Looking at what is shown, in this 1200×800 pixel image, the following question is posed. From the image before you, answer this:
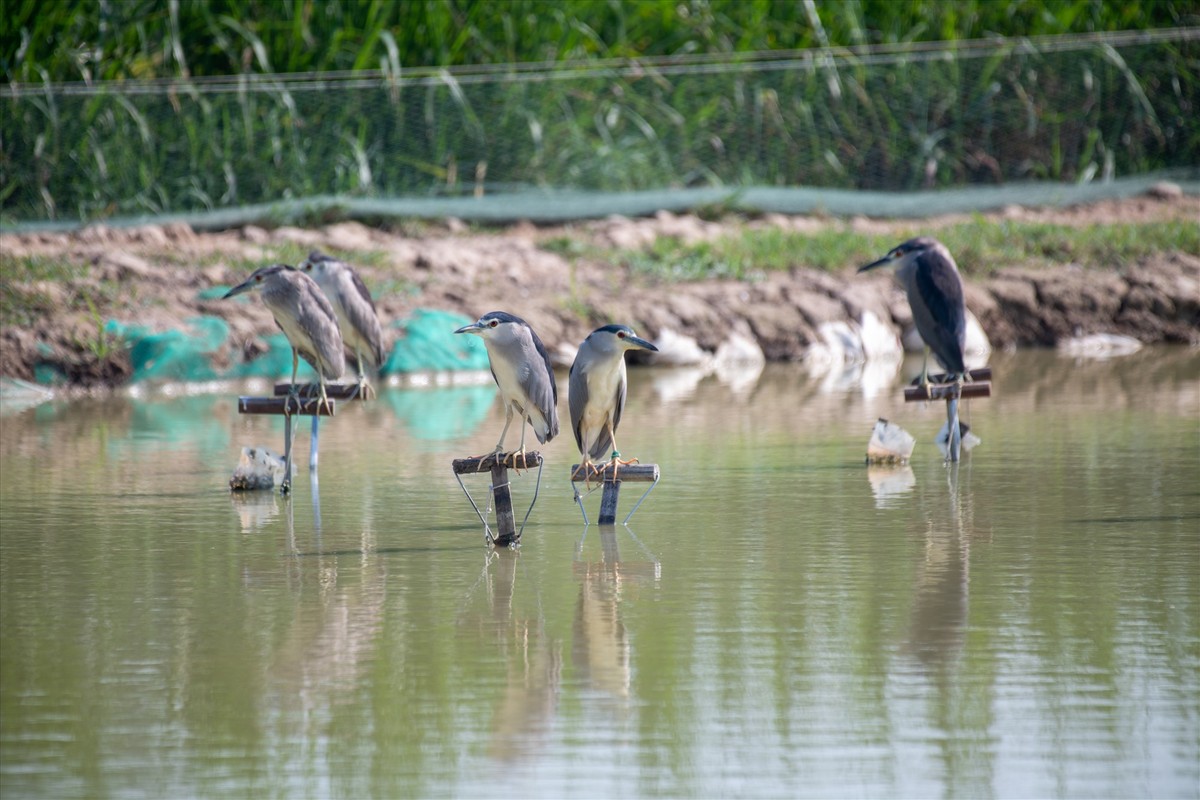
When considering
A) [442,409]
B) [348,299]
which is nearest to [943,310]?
[348,299]

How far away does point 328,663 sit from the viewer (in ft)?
15.8

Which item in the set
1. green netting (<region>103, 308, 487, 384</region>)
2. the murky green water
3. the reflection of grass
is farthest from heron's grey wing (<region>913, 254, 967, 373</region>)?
the reflection of grass

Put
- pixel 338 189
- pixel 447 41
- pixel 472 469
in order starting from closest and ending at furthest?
pixel 472 469 < pixel 338 189 < pixel 447 41

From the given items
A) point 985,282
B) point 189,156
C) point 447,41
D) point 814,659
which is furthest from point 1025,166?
point 814,659

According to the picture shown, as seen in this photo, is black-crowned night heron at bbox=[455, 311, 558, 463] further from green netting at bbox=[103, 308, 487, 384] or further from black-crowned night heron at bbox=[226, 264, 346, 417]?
green netting at bbox=[103, 308, 487, 384]

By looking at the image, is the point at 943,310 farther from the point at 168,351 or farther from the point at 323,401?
the point at 168,351

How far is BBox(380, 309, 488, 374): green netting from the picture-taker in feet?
39.5

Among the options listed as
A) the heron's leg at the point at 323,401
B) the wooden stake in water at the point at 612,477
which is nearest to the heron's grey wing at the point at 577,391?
the wooden stake in water at the point at 612,477

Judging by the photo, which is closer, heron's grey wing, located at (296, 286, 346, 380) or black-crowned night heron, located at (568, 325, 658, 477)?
black-crowned night heron, located at (568, 325, 658, 477)

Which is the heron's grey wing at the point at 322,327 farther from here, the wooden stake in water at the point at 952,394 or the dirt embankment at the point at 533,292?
the dirt embankment at the point at 533,292

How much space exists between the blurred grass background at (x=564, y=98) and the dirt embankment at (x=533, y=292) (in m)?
1.36

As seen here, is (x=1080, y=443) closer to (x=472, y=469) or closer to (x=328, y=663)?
(x=472, y=469)

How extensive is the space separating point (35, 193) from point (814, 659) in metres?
11.5

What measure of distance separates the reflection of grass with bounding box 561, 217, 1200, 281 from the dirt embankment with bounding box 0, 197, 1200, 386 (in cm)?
14
